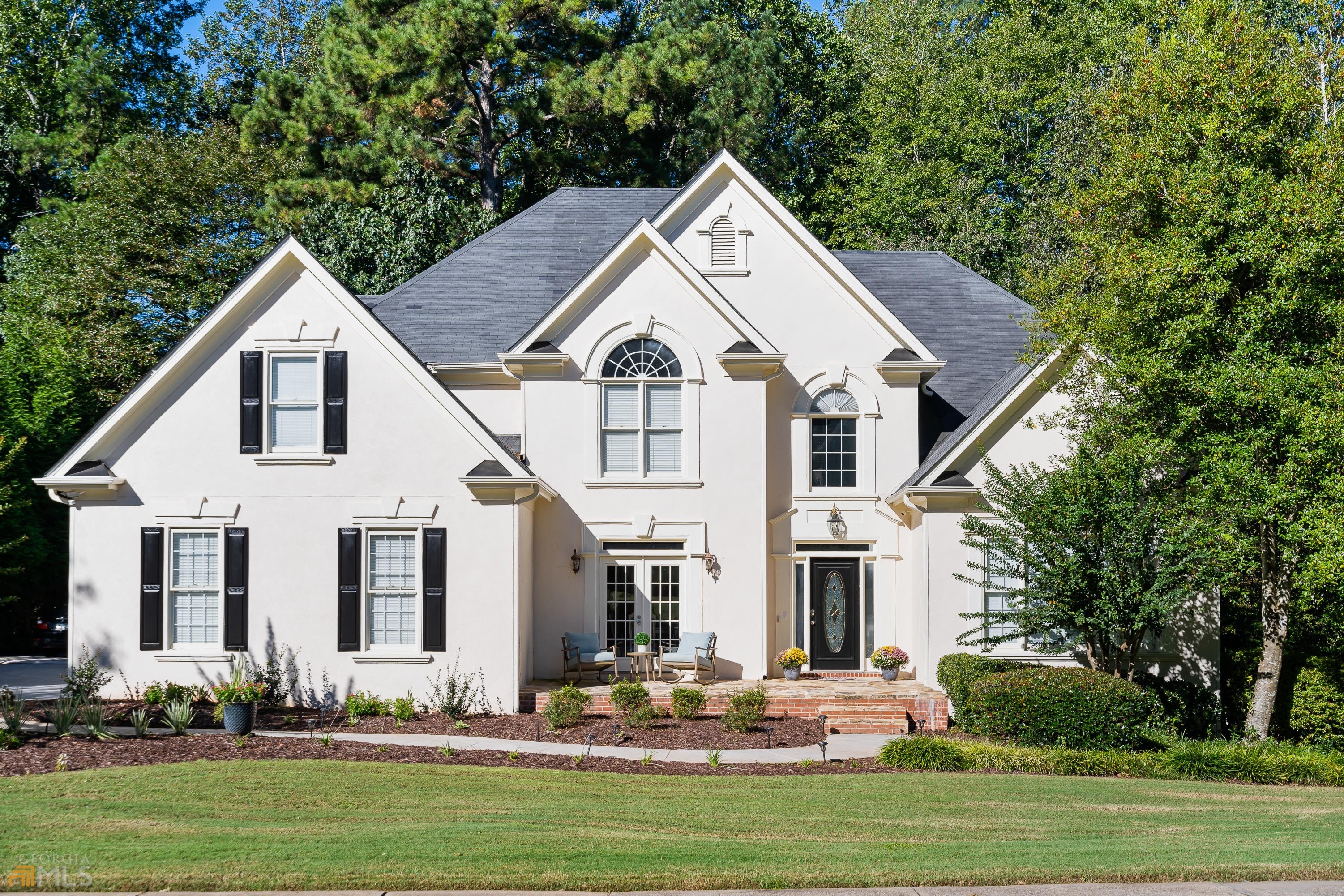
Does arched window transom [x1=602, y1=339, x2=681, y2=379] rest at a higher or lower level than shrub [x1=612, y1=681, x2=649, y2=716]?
higher

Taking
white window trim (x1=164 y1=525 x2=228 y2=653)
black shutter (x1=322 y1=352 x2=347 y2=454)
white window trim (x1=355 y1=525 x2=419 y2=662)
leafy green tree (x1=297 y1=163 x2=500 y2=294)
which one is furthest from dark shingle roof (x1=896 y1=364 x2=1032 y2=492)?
leafy green tree (x1=297 y1=163 x2=500 y2=294)

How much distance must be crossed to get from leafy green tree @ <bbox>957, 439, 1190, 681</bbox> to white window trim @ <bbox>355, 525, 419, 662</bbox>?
869cm

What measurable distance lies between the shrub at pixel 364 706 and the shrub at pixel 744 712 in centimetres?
540

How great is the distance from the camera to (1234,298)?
15523 mm

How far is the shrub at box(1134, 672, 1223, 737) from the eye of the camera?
17003mm

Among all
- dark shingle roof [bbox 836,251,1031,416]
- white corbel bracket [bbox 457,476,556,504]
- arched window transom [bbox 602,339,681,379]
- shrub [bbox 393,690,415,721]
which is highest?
dark shingle roof [bbox 836,251,1031,416]

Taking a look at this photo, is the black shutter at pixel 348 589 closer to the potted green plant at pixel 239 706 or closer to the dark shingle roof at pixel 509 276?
the potted green plant at pixel 239 706

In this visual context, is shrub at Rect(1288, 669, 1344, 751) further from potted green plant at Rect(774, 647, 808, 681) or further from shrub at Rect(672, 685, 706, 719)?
shrub at Rect(672, 685, 706, 719)

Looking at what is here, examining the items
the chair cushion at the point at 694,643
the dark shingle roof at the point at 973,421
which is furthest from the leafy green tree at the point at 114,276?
the dark shingle roof at the point at 973,421

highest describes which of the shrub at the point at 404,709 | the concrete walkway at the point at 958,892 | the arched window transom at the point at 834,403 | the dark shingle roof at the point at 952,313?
the dark shingle roof at the point at 952,313

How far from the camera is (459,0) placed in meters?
34.7

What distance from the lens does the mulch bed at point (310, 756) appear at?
12.5 metres

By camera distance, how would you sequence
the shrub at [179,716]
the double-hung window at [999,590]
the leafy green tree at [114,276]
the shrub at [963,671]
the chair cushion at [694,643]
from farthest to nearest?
the leafy green tree at [114,276]
the chair cushion at [694,643]
the double-hung window at [999,590]
the shrub at [963,671]
the shrub at [179,716]

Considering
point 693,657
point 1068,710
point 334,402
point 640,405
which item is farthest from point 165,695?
point 1068,710
